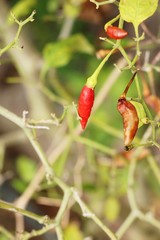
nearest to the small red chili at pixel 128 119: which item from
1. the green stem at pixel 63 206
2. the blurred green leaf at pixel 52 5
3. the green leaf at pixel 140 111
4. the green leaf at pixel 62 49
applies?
the green leaf at pixel 140 111

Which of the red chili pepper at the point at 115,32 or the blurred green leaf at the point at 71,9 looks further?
the blurred green leaf at the point at 71,9

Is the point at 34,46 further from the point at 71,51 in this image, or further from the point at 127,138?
the point at 127,138

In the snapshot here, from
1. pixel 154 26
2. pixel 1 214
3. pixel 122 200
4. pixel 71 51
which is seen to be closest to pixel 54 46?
pixel 71 51

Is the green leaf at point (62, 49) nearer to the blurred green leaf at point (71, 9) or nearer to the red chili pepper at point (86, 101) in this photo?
the blurred green leaf at point (71, 9)

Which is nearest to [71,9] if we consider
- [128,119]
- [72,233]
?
[72,233]

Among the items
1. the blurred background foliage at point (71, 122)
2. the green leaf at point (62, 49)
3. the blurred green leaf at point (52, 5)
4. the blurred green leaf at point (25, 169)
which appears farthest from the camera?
the blurred green leaf at point (25, 169)

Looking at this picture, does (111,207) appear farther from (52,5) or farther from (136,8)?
(136,8)
